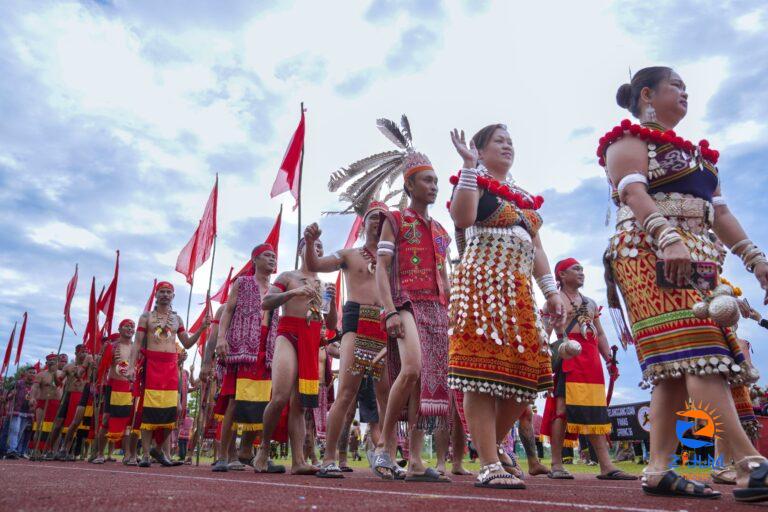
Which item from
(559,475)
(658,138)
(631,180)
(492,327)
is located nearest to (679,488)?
(492,327)

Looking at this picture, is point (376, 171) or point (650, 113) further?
point (376, 171)

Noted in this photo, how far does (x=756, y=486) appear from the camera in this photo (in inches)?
97.3

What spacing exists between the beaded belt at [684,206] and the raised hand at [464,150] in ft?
3.24

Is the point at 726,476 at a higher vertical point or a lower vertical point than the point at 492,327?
lower

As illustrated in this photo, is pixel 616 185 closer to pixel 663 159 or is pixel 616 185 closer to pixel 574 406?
pixel 663 159

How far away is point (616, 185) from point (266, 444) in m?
4.21

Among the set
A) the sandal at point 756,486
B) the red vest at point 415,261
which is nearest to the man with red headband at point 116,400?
the red vest at point 415,261

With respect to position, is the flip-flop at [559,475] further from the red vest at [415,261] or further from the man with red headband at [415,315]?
the red vest at [415,261]

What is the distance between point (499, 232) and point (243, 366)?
4.10m

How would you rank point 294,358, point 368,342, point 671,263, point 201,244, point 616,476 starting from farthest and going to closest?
1. point 201,244
2. point 294,358
3. point 616,476
4. point 368,342
5. point 671,263

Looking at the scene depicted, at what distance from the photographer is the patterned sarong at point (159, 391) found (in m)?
7.73

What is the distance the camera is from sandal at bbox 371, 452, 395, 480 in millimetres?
4516

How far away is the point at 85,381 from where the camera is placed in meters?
11.6

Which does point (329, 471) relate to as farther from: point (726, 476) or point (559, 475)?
point (726, 476)
